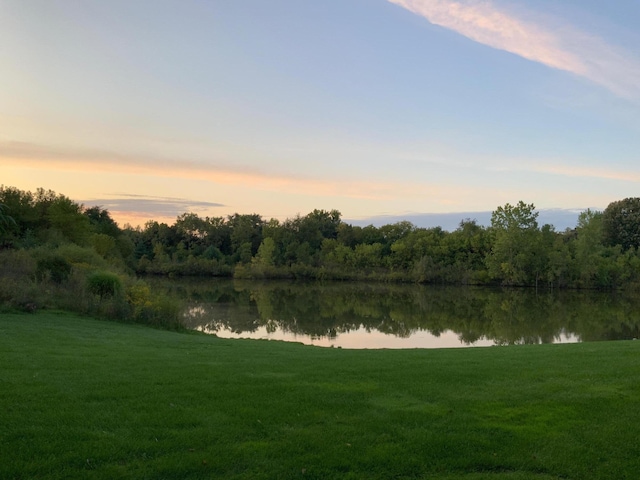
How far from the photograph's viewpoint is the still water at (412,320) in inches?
899

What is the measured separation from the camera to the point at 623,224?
254ft

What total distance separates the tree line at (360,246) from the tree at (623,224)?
148 mm

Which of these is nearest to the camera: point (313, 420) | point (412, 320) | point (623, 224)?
point (313, 420)

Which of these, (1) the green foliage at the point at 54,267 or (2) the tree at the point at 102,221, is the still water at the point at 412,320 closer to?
(1) the green foliage at the point at 54,267

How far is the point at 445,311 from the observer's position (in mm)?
35094

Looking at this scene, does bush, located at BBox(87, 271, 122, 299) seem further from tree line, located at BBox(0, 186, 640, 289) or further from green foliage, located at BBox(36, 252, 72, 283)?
tree line, located at BBox(0, 186, 640, 289)

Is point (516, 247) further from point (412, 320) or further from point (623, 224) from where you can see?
point (412, 320)

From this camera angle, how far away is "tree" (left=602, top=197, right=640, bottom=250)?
75.4 m

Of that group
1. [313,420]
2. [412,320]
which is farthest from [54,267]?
[313,420]

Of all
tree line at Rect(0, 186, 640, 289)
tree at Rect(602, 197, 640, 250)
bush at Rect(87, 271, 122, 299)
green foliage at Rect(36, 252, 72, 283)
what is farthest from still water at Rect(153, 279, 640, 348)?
tree at Rect(602, 197, 640, 250)

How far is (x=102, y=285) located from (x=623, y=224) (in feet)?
258

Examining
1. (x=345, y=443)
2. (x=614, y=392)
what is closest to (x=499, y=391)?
(x=614, y=392)

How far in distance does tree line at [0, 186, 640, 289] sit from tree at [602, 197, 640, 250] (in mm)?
148

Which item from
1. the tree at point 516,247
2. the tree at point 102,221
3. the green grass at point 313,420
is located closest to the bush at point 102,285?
the green grass at point 313,420
